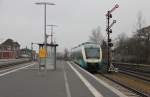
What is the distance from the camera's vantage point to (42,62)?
38375 mm

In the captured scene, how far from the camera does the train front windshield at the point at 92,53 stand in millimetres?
52331

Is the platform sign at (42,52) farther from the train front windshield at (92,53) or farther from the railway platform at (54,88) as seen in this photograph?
the train front windshield at (92,53)

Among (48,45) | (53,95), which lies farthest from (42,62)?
(53,95)

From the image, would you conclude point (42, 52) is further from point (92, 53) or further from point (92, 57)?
point (92, 53)

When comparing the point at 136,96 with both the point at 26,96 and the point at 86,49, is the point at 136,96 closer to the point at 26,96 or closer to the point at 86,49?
the point at 26,96

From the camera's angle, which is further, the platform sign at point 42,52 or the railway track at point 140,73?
the railway track at point 140,73

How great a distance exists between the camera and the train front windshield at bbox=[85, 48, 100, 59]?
52.3 metres

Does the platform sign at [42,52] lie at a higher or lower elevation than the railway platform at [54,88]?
higher

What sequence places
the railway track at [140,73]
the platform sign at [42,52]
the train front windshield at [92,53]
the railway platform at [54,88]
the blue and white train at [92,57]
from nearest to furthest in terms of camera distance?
the railway platform at [54,88] < the platform sign at [42,52] < the railway track at [140,73] < the blue and white train at [92,57] < the train front windshield at [92,53]

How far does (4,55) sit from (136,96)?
13277 centimetres

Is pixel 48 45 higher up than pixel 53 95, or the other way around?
pixel 48 45

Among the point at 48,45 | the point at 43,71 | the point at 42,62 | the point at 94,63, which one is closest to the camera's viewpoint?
the point at 43,71

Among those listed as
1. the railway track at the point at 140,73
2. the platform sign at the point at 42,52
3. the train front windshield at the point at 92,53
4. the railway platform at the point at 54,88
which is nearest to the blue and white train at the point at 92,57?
the train front windshield at the point at 92,53

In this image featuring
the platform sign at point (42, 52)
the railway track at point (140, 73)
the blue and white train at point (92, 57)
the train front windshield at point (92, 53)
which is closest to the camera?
the platform sign at point (42, 52)
